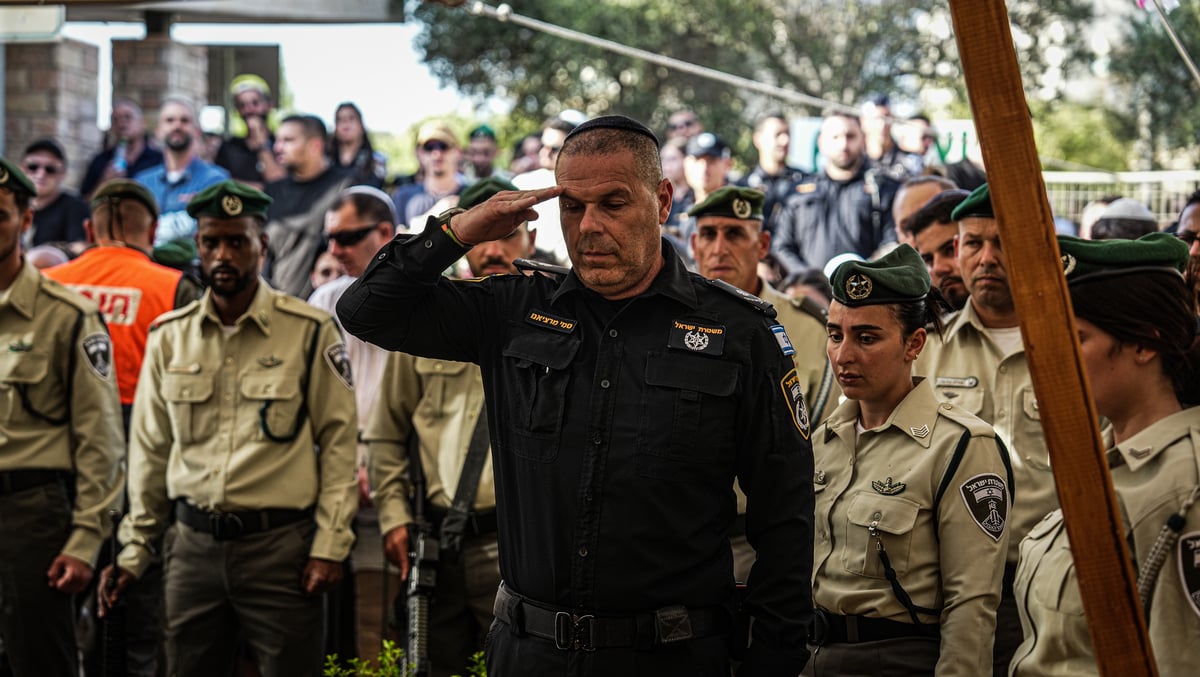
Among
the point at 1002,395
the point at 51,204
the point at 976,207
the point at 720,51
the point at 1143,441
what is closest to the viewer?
the point at 1143,441

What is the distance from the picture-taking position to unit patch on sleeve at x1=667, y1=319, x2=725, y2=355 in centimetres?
295

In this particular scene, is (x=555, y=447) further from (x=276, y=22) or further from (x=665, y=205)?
(x=276, y=22)

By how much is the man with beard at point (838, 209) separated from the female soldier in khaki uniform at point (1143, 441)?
609 cm

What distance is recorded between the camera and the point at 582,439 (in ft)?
9.53

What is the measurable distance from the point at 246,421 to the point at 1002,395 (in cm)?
275

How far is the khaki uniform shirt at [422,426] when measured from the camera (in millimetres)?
4797

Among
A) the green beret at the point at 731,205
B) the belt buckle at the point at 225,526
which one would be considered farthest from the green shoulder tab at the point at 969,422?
the belt buckle at the point at 225,526

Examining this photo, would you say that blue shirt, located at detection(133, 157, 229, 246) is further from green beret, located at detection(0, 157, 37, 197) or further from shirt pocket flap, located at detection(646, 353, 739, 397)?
shirt pocket flap, located at detection(646, 353, 739, 397)

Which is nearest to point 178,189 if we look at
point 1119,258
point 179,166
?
point 179,166

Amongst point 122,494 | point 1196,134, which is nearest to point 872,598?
point 122,494

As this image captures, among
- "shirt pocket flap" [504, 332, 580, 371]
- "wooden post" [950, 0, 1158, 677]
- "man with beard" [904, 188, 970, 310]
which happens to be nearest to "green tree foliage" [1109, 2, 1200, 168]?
"man with beard" [904, 188, 970, 310]

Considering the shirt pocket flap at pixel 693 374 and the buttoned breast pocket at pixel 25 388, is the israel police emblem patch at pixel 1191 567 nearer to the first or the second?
the shirt pocket flap at pixel 693 374

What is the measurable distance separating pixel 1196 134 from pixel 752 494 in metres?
11.8

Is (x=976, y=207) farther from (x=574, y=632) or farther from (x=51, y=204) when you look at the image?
(x=51, y=204)
